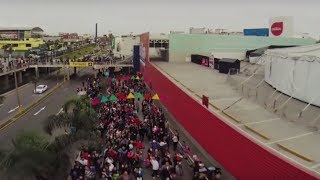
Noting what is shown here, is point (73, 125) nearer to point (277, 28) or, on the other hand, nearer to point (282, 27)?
point (282, 27)

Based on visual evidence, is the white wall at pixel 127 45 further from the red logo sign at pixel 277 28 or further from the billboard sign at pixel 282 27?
the billboard sign at pixel 282 27

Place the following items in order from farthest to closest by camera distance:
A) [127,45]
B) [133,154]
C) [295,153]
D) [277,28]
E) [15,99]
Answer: [127,45], [277,28], [15,99], [133,154], [295,153]

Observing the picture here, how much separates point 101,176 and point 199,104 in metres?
8.45

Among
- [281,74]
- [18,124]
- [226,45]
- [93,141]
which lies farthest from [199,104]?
[226,45]

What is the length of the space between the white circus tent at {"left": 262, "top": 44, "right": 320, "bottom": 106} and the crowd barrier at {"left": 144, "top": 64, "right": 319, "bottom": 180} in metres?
3.87

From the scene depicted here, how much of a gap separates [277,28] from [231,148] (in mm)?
57708

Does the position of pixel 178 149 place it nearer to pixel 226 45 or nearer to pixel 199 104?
pixel 199 104

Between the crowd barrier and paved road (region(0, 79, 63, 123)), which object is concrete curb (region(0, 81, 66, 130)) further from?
the crowd barrier

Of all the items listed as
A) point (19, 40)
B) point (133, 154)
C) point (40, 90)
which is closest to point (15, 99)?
point (40, 90)

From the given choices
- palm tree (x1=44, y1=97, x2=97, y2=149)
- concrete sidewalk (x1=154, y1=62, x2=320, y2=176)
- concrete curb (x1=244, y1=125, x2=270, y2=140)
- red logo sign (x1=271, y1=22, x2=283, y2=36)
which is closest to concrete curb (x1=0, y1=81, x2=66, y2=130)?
palm tree (x1=44, y1=97, x2=97, y2=149)

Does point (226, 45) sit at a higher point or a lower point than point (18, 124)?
higher

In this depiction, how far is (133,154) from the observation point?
23.0 m

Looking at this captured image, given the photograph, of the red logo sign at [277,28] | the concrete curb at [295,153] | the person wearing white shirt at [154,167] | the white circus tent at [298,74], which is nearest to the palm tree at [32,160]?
the person wearing white shirt at [154,167]

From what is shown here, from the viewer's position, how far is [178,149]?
26422 millimetres
